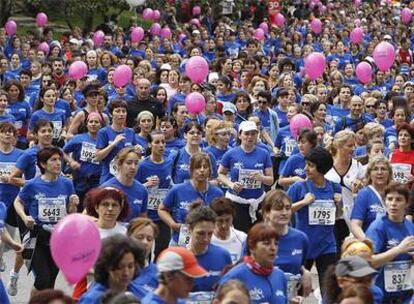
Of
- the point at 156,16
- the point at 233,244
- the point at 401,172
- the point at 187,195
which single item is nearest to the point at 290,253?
the point at 233,244

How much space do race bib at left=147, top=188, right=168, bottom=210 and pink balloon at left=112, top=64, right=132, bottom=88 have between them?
20.6ft

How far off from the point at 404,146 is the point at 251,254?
448 centimetres

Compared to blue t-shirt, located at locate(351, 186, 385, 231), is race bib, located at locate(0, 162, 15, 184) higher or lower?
higher

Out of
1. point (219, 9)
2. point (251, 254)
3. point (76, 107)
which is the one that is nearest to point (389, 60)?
point (76, 107)

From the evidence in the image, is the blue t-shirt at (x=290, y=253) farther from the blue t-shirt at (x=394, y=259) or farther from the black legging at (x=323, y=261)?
the black legging at (x=323, y=261)

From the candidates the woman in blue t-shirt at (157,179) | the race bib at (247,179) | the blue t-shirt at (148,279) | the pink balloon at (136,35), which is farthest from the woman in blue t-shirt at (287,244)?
the pink balloon at (136,35)

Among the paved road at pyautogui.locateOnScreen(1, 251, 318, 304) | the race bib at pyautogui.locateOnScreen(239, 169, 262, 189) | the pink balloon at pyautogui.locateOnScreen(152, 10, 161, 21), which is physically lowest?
the paved road at pyautogui.locateOnScreen(1, 251, 318, 304)

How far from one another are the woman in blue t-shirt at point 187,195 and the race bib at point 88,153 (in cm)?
247

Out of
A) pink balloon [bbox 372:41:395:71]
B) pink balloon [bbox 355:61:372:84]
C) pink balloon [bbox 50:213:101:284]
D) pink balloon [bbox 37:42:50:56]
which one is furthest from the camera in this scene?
pink balloon [bbox 37:42:50:56]

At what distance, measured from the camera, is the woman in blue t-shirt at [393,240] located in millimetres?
8328

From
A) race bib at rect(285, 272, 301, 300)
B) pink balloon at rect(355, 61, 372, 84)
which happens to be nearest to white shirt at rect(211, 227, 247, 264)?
race bib at rect(285, 272, 301, 300)

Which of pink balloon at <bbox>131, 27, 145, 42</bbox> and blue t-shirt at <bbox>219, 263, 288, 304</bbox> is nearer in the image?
blue t-shirt at <bbox>219, 263, 288, 304</bbox>

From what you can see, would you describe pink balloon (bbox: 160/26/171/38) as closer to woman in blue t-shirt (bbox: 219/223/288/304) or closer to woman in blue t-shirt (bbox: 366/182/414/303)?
woman in blue t-shirt (bbox: 366/182/414/303)

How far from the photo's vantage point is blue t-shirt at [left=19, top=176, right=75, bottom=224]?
10.0m
